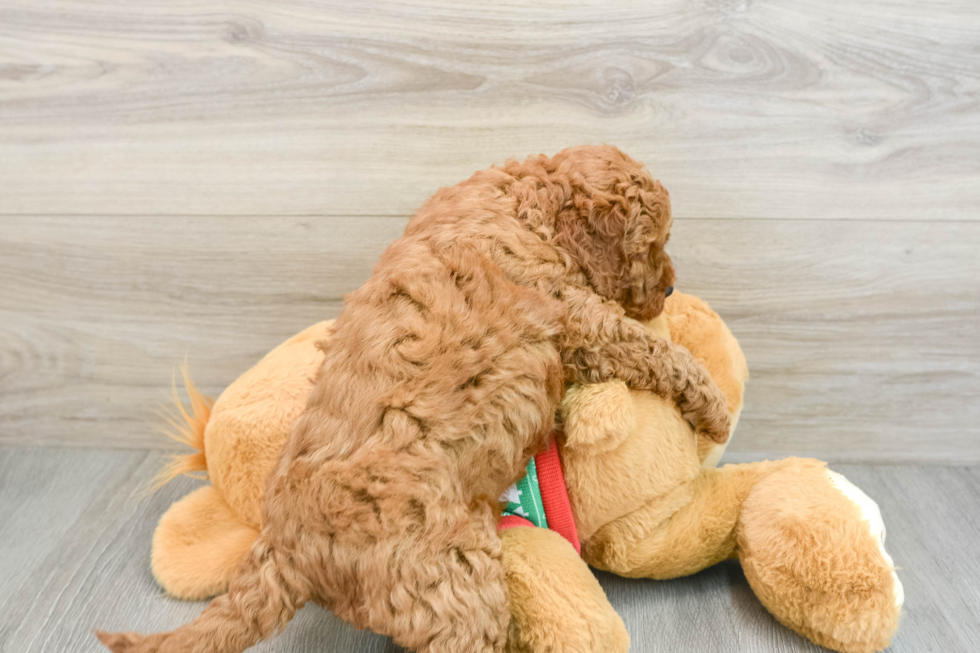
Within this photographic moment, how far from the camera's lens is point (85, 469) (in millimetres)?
1217

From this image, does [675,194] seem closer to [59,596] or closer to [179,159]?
[179,159]

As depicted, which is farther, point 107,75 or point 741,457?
point 741,457

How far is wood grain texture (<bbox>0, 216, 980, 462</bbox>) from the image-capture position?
1.08m

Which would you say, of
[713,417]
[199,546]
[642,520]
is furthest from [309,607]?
[713,417]

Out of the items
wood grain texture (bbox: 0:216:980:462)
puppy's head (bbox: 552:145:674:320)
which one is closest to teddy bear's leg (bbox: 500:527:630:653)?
puppy's head (bbox: 552:145:674:320)

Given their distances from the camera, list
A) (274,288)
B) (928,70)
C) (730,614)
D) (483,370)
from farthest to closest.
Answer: (274,288) < (928,70) < (730,614) < (483,370)

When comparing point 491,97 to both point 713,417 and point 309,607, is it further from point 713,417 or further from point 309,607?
point 309,607

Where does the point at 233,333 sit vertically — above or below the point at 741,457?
above

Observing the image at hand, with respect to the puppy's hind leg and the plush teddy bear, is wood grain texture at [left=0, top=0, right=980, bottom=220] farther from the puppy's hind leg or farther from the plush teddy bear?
the puppy's hind leg

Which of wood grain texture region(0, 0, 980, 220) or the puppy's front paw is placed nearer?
the puppy's front paw

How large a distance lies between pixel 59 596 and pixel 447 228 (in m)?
0.75

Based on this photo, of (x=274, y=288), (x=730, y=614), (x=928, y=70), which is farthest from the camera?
(x=274, y=288)

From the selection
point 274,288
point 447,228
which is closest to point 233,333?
point 274,288

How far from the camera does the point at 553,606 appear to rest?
629 mm
